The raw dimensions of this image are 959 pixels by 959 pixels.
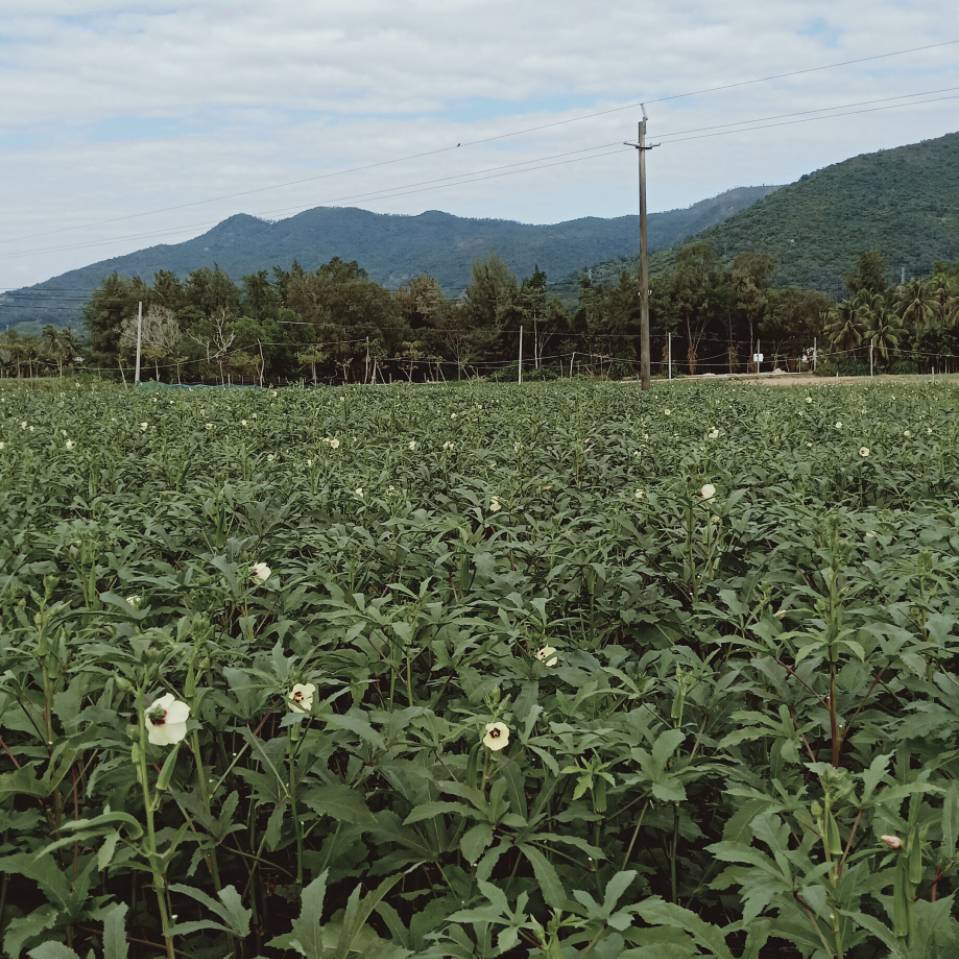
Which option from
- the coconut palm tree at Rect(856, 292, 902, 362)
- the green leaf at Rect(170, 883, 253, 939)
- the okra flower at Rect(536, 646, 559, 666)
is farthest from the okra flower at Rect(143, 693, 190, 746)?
the coconut palm tree at Rect(856, 292, 902, 362)

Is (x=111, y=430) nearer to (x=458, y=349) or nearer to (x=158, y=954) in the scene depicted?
(x=158, y=954)

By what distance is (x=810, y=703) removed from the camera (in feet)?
6.57

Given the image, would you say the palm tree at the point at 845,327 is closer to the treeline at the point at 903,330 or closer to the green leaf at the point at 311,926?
the treeline at the point at 903,330

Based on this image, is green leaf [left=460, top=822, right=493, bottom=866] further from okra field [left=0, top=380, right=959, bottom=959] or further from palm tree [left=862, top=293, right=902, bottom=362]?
palm tree [left=862, top=293, right=902, bottom=362]

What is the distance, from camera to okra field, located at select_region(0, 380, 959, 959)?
4.47ft

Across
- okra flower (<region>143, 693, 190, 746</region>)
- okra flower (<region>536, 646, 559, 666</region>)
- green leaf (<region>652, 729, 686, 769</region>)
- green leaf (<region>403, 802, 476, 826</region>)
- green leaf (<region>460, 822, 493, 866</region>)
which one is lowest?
green leaf (<region>460, 822, 493, 866</region>)

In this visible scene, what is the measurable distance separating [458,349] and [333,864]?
77.3 metres

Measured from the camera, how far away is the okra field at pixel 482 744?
1.36 m

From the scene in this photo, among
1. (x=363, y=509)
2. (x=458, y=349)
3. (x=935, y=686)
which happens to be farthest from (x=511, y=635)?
(x=458, y=349)

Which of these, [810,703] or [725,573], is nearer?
[810,703]

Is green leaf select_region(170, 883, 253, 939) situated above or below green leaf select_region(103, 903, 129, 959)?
below

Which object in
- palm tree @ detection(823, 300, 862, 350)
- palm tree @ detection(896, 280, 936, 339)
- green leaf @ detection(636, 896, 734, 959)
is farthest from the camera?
palm tree @ detection(823, 300, 862, 350)

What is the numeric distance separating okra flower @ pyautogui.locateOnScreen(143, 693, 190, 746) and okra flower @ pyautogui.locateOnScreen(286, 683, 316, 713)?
296 millimetres

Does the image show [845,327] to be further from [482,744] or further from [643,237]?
[482,744]
